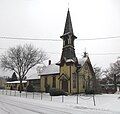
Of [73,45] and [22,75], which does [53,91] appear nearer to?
[73,45]

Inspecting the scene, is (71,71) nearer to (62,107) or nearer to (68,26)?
(68,26)

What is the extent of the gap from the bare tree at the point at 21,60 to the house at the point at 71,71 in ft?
28.9

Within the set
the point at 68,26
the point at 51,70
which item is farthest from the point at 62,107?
the point at 51,70

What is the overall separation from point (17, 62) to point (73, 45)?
15.9 metres

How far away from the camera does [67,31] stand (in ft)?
162

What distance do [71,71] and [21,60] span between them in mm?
16111

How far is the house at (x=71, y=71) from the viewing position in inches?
1834

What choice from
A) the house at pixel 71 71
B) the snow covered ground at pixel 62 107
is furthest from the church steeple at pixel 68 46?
the snow covered ground at pixel 62 107

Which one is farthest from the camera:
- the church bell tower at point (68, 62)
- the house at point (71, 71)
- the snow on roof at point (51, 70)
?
the snow on roof at point (51, 70)

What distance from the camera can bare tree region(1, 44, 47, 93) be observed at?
2267 inches

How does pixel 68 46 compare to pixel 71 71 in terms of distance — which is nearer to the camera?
pixel 71 71

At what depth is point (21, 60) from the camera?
5778 centimetres

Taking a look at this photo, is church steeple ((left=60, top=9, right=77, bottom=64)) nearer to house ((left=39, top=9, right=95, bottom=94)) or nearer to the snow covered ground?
house ((left=39, top=9, right=95, bottom=94))

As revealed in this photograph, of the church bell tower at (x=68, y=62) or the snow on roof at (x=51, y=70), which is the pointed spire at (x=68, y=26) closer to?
the church bell tower at (x=68, y=62)
